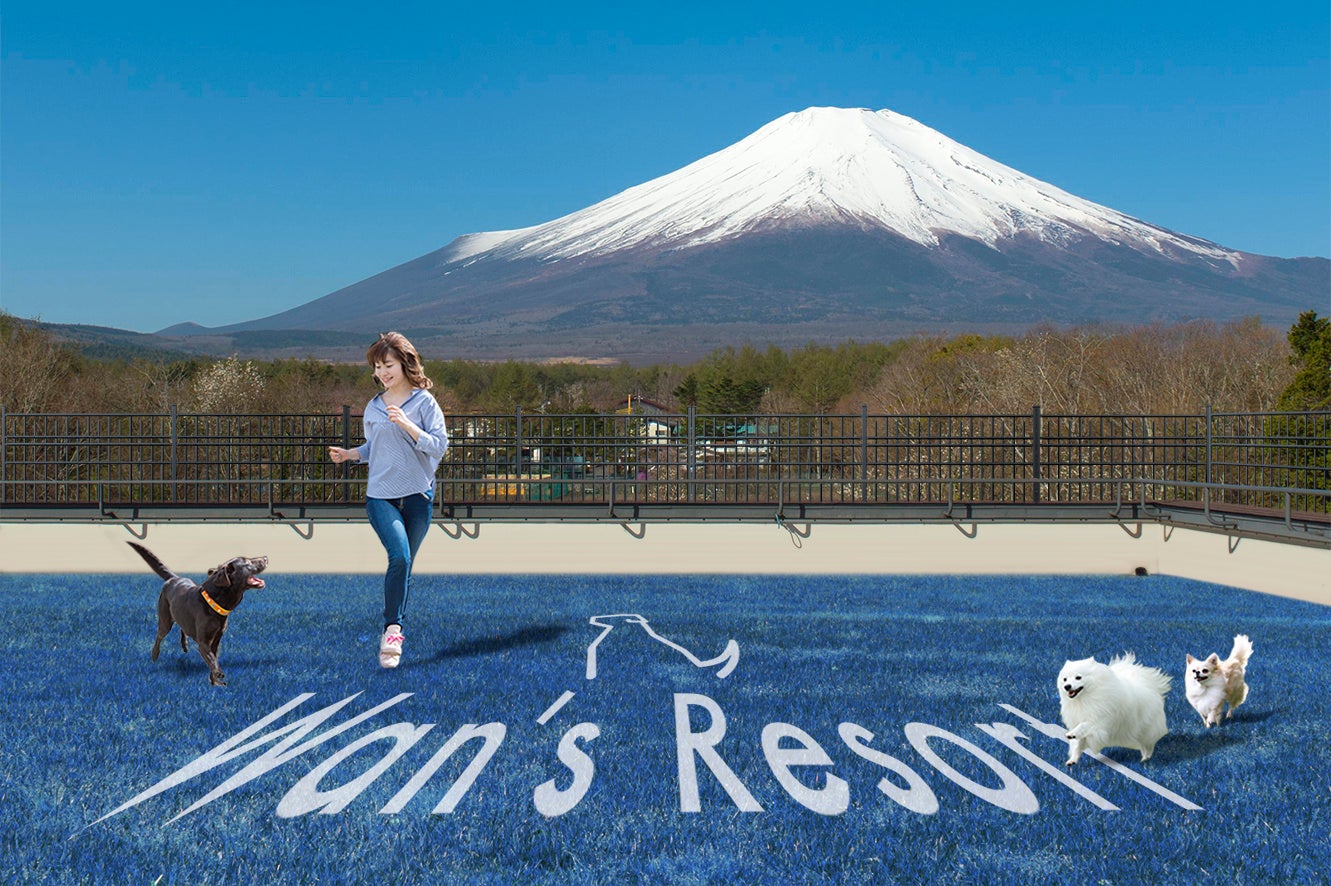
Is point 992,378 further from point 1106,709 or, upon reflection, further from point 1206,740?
point 1106,709

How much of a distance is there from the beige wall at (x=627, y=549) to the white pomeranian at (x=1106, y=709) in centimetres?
926

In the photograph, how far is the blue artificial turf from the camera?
4.32 metres

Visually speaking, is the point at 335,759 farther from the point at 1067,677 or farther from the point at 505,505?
the point at 505,505

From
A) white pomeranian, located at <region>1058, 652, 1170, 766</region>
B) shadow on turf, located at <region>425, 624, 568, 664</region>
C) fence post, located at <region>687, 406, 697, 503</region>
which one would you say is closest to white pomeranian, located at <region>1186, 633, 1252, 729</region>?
white pomeranian, located at <region>1058, 652, 1170, 766</region>

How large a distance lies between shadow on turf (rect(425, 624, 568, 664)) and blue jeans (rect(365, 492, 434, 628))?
741 millimetres

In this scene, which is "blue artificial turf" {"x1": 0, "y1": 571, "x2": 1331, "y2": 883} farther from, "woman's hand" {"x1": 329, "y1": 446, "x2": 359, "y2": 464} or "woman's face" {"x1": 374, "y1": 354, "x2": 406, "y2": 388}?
"woman's face" {"x1": 374, "y1": 354, "x2": 406, "y2": 388}

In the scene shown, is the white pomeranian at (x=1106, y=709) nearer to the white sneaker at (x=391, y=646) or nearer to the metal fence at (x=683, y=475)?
the white sneaker at (x=391, y=646)

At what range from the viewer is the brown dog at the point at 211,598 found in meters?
6.52

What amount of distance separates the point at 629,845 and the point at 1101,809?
190cm

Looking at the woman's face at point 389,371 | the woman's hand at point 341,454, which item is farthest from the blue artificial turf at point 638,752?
the woman's face at point 389,371

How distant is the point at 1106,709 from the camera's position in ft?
17.8

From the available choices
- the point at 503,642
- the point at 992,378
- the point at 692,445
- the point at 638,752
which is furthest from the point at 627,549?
the point at 992,378

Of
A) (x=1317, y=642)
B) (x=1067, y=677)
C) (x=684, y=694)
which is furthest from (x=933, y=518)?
(x=1067, y=677)

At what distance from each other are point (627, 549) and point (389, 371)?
8.02m
